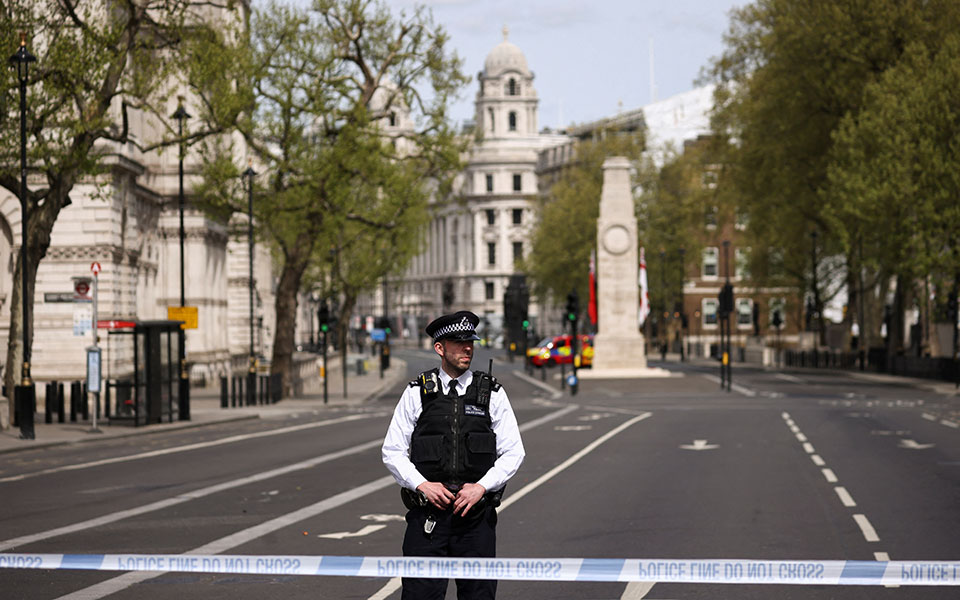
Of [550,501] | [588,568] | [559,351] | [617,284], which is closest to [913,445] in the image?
[550,501]

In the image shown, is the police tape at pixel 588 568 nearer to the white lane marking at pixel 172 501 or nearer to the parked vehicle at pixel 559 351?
the white lane marking at pixel 172 501

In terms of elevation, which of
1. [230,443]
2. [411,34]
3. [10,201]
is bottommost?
[230,443]

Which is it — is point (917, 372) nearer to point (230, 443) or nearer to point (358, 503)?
point (230, 443)

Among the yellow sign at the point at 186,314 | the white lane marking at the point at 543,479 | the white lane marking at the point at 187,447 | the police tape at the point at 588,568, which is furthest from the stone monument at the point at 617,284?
the police tape at the point at 588,568

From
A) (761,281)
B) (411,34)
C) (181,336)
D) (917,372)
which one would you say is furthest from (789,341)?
(181,336)

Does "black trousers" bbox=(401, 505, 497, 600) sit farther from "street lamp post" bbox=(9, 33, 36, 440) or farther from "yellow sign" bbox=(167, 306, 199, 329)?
"yellow sign" bbox=(167, 306, 199, 329)

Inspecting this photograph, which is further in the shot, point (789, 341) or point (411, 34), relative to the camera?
point (789, 341)

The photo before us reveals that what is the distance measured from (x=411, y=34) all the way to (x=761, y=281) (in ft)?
117

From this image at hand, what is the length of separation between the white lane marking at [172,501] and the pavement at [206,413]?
5984 millimetres

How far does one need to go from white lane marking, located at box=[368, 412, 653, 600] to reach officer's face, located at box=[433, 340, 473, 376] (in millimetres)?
3773

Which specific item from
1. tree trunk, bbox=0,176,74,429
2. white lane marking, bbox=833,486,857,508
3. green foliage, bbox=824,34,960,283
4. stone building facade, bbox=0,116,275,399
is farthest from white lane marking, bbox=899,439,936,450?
green foliage, bbox=824,34,960,283

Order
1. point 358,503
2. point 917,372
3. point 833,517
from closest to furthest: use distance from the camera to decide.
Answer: point 833,517, point 358,503, point 917,372

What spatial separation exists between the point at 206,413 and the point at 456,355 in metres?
32.5

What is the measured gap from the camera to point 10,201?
4547 cm
